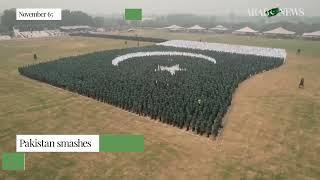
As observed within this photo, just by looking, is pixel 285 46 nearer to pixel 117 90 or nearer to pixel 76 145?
pixel 117 90

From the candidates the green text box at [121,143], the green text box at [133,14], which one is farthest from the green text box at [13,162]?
the green text box at [133,14]

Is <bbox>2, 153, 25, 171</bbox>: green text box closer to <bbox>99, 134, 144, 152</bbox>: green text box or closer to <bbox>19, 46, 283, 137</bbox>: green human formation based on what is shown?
<bbox>99, 134, 144, 152</bbox>: green text box

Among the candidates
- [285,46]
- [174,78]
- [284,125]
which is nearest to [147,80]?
[174,78]

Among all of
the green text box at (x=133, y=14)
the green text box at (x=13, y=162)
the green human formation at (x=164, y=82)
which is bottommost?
the green text box at (x=13, y=162)

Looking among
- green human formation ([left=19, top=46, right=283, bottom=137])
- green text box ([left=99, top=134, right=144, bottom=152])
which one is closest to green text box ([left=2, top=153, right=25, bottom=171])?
green text box ([left=99, top=134, right=144, bottom=152])

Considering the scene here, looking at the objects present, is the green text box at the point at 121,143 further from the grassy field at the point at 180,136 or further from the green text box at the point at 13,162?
the green text box at the point at 13,162

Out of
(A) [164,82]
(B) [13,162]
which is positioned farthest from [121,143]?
(A) [164,82]
